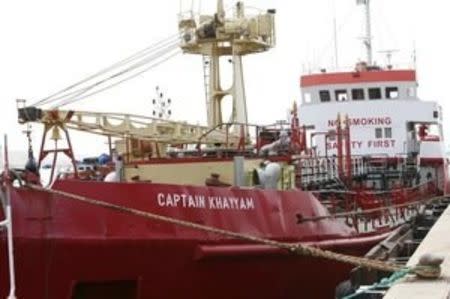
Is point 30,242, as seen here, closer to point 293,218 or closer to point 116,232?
point 116,232

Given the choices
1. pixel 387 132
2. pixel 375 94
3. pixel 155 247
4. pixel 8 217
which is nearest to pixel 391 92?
pixel 375 94

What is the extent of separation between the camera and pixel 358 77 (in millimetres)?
20766

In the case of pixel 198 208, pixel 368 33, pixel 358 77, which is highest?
pixel 368 33

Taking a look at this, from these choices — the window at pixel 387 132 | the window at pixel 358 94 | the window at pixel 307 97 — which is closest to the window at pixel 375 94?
the window at pixel 358 94

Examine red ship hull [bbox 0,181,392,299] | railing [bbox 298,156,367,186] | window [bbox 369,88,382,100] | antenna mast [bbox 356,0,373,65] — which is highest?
antenna mast [bbox 356,0,373,65]

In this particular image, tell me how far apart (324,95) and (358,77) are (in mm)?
957

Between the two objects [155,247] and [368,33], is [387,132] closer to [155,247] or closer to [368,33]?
[368,33]

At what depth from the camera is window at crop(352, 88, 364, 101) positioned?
68.1 feet

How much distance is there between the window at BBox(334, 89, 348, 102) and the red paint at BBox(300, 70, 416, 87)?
0.23 meters

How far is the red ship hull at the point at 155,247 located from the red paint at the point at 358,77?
973cm

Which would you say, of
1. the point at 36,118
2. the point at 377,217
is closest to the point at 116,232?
the point at 36,118

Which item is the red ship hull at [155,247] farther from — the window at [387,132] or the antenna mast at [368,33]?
the antenna mast at [368,33]

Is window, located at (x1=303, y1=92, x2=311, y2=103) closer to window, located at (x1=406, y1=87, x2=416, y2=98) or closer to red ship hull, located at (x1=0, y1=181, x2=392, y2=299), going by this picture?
window, located at (x1=406, y1=87, x2=416, y2=98)

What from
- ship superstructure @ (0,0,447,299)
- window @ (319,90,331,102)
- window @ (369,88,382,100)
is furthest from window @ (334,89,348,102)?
ship superstructure @ (0,0,447,299)
